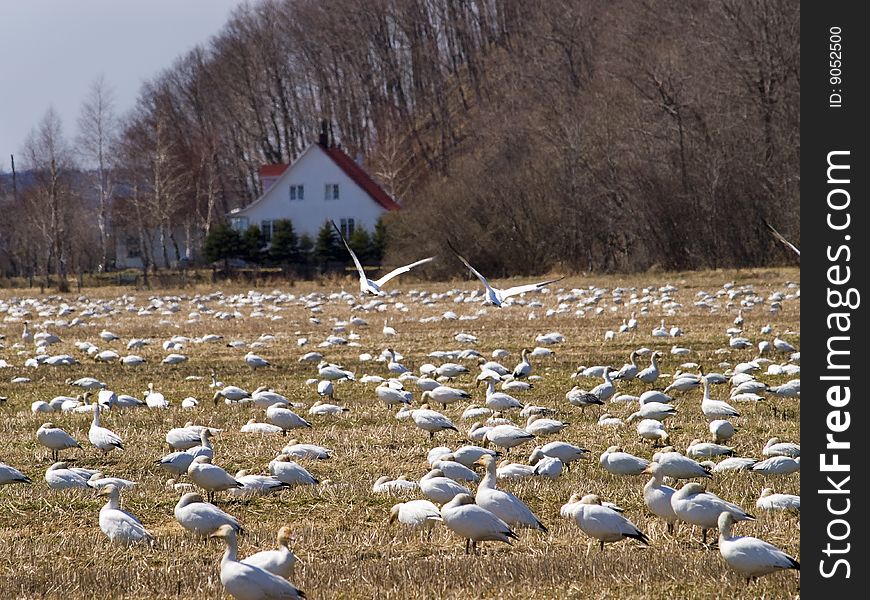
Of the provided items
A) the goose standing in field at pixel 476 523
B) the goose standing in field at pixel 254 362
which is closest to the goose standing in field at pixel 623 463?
the goose standing in field at pixel 476 523

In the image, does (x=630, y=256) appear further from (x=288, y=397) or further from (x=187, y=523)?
(x=187, y=523)

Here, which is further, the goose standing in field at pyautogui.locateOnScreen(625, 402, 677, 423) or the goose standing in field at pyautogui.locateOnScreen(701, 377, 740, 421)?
the goose standing in field at pyautogui.locateOnScreen(625, 402, 677, 423)

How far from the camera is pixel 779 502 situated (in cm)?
767

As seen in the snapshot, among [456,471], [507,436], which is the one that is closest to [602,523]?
[456,471]

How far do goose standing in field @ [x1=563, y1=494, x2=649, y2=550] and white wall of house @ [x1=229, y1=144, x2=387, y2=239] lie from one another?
57.5 meters

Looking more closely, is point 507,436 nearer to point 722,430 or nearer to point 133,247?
point 722,430

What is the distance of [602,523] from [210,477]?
284 centimetres

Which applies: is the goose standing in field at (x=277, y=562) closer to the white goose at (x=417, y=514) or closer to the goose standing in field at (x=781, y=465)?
the white goose at (x=417, y=514)

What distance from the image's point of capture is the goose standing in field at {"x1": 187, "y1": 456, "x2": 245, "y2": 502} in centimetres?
827

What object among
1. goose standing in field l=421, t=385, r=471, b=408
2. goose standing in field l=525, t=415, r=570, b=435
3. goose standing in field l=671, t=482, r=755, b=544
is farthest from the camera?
goose standing in field l=421, t=385, r=471, b=408

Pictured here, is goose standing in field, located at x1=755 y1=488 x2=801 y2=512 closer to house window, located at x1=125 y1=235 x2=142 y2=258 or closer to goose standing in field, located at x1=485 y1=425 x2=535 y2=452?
goose standing in field, located at x1=485 y1=425 x2=535 y2=452

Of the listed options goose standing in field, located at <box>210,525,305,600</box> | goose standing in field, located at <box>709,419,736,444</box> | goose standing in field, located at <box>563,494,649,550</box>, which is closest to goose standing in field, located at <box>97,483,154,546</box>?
goose standing in field, located at <box>210,525,305,600</box>

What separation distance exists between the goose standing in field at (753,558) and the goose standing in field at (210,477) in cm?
353

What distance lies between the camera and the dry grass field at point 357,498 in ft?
20.6
